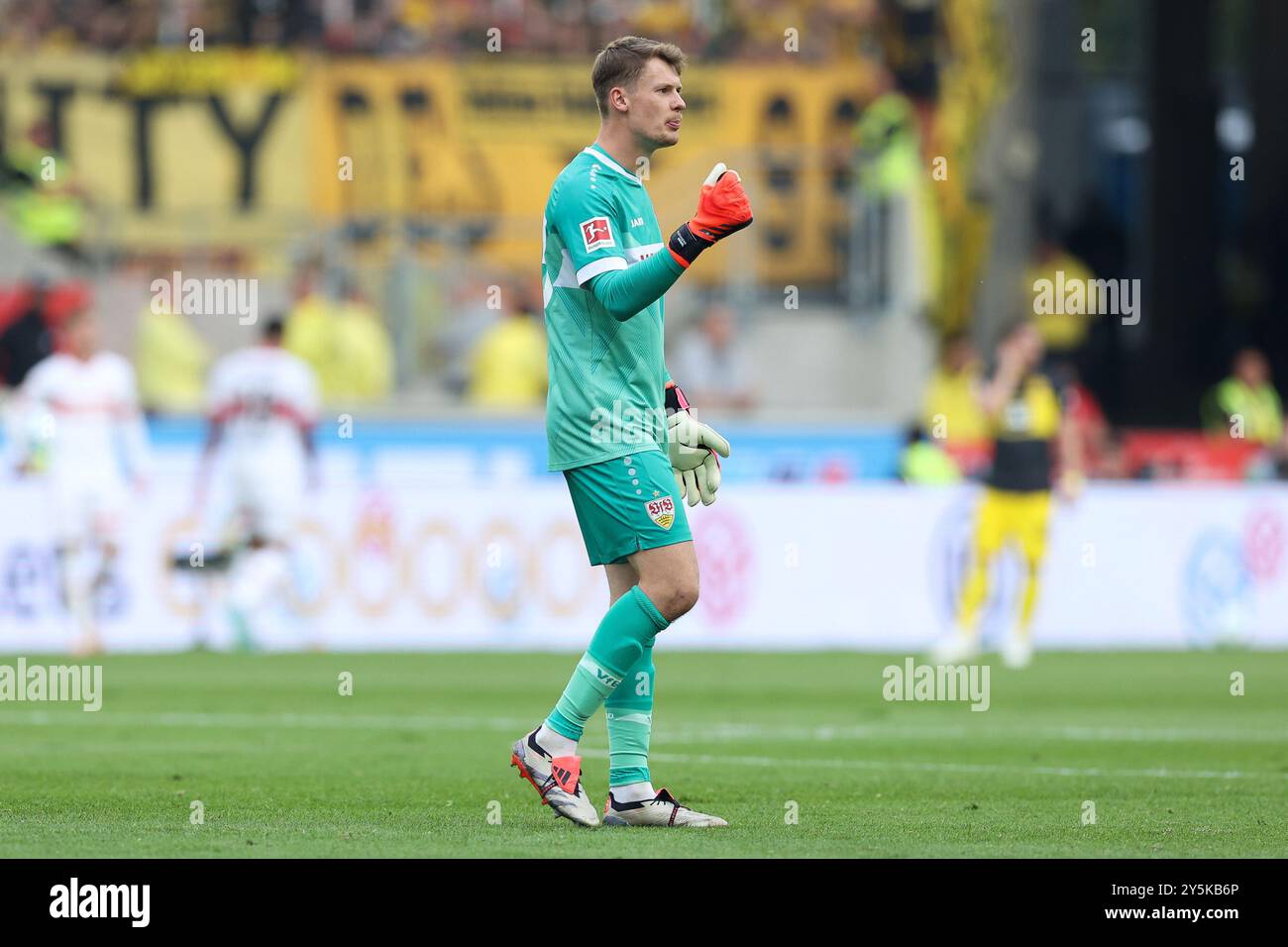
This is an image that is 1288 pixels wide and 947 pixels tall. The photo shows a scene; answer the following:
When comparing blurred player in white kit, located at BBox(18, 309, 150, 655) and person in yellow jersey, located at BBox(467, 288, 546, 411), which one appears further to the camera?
person in yellow jersey, located at BBox(467, 288, 546, 411)

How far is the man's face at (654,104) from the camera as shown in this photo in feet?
26.9

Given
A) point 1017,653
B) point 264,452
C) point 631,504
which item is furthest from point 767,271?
point 631,504

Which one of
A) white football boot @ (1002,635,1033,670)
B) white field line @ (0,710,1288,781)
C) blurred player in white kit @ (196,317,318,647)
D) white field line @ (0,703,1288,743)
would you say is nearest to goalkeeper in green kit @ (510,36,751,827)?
white field line @ (0,710,1288,781)

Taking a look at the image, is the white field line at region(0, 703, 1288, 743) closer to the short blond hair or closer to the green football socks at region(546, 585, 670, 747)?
the green football socks at region(546, 585, 670, 747)

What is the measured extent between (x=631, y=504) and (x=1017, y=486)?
1073 centimetres

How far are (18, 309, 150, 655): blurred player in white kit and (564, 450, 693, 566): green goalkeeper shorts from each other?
11.2m

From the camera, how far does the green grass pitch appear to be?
7918 millimetres

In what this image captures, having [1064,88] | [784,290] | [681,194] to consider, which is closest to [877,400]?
[784,290]

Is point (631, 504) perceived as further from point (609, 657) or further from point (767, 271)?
point (767, 271)

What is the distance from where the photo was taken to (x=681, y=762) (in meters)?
10.8

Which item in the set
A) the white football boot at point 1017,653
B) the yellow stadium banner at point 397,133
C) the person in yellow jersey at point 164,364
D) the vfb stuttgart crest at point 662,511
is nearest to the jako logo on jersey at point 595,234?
the vfb stuttgart crest at point 662,511

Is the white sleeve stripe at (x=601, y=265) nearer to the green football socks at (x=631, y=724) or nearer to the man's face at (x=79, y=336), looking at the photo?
the green football socks at (x=631, y=724)

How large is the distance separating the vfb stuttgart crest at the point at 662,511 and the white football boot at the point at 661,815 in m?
0.97
